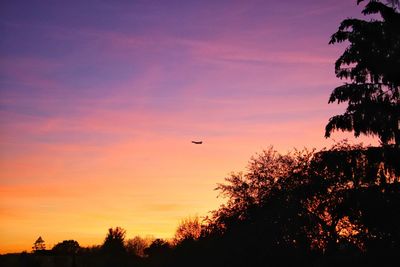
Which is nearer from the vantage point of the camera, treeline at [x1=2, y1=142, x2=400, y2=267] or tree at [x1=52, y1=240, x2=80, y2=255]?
treeline at [x1=2, y1=142, x2=400, y2=267]

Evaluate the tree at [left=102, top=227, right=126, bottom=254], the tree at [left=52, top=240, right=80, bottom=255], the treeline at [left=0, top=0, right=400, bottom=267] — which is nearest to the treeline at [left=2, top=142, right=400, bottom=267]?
the treeline at [left=0, top=0, right=400, bottom=267]

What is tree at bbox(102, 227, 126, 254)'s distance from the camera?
89.0 meters

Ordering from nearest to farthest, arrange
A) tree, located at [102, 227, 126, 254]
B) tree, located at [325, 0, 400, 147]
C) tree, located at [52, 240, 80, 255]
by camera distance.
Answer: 1. tree, located at [325, 0, 400, 147]
2. tree, located at [102, 227, 126, 254]
3. tree, located at [52, 240, 80, 255]

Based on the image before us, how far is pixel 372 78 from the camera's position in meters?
19.6

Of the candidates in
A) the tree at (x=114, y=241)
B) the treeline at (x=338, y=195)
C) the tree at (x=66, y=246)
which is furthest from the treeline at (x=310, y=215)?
the tree at (x=66, y=246)

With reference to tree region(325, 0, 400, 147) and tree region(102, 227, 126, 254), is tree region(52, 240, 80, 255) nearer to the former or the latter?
tree region(102, 227, 126, 254)

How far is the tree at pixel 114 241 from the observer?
89.0 metres

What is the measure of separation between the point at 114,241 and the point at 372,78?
3044 inches

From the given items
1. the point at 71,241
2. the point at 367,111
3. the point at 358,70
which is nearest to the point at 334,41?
the point at 358,70

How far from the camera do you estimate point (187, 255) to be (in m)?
43.4

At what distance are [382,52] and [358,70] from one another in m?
1.16

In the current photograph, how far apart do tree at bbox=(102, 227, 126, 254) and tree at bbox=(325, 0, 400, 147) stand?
248 feet

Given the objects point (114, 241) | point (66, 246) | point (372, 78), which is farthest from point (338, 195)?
point (66, 246)

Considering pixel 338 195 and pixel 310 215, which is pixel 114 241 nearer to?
pixel 310 215
